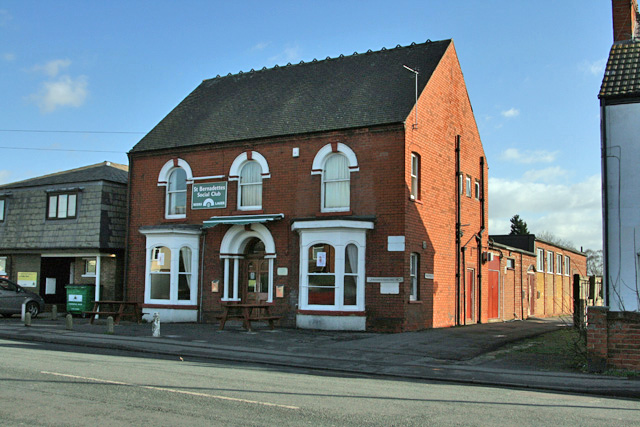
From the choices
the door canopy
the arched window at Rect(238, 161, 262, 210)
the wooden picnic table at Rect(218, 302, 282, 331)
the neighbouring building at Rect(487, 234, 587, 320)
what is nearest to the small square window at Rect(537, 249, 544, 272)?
the neighbouring building at Rect(487, 234, 587, 320)

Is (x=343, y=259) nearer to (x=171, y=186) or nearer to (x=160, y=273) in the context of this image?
(x=160, y=273)

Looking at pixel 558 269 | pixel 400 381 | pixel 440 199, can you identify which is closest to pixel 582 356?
pixel 400 381

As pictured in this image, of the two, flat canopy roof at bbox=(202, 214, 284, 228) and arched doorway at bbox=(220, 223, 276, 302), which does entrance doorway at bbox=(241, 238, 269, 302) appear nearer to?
arched doorway at bbox=(220, 223, 276, 302)

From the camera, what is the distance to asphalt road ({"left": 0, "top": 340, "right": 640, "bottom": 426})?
7.89m

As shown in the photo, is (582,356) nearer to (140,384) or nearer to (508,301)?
(140,384)

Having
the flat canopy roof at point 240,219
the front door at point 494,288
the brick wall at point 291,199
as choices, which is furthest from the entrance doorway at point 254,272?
the front door at point 494,288

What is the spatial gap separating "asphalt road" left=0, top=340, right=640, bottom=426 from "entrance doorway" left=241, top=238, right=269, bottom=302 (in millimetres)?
11008

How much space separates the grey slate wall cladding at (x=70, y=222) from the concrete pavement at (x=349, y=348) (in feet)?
15.8

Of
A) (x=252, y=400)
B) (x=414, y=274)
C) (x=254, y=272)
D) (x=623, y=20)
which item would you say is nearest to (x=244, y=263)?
(x=254, y=272)

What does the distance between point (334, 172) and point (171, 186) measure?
7.52 metres

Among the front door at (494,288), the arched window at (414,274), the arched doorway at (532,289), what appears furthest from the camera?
the arched doorway at (532,289)

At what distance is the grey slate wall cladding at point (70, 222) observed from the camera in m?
26.8

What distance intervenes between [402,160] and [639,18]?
7920 millimetres

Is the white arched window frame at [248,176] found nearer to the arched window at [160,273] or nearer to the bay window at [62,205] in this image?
the arched window at [160,273]
